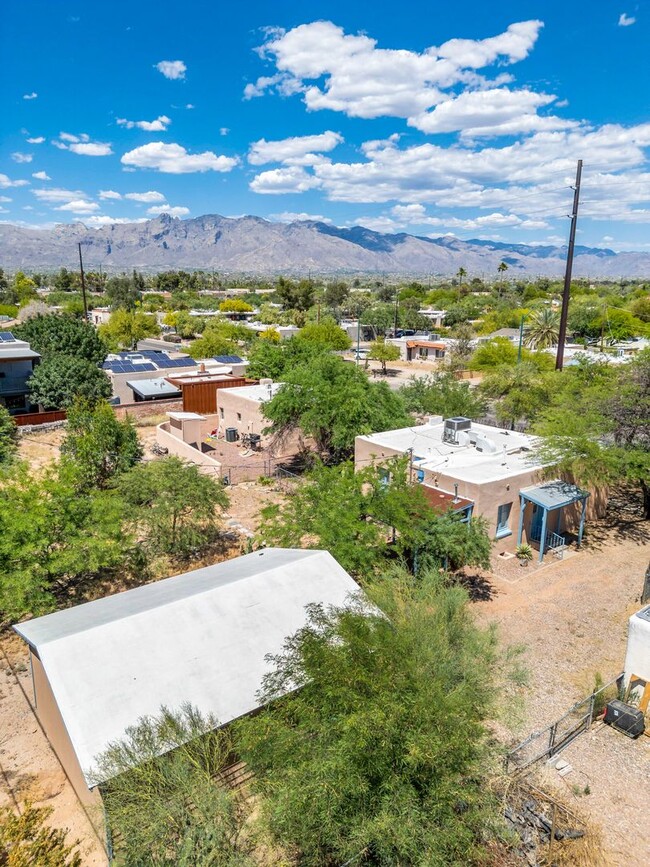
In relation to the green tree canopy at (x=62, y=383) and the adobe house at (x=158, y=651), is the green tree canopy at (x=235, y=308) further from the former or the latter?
the adobe house at (x=158, y=651)

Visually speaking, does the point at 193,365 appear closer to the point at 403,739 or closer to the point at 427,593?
the point at 427,593

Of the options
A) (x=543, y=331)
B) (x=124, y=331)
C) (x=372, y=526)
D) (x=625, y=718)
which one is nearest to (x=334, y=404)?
(x=372, y=526)

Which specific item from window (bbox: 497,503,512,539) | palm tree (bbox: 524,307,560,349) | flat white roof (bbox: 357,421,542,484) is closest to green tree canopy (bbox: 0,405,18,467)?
flat white roof (bbox: 357,421,542,484)

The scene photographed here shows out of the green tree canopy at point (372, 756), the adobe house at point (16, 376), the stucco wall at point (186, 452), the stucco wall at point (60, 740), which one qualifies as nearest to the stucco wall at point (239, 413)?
the stucco wall at point (186, 452)

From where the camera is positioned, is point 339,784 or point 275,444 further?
point 275,444

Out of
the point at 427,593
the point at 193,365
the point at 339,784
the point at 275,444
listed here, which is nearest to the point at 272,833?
the point at 339,784

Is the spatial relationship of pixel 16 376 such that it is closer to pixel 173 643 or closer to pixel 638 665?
pixel 173 643
